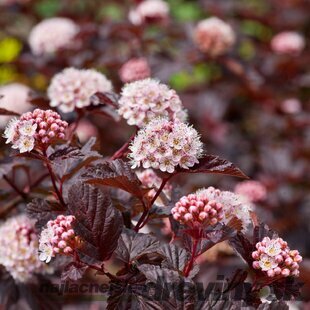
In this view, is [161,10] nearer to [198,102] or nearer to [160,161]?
[198,102]

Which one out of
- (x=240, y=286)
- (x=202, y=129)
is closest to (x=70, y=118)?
(x=240, y=286)

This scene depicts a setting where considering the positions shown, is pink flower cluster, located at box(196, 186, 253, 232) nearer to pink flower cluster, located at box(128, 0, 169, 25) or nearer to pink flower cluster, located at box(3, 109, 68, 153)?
pink flower cluster, located at box(3, 109, 68, 153)

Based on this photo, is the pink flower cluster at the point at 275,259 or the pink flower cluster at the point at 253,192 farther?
the pink flower cluster at the point at 253,192

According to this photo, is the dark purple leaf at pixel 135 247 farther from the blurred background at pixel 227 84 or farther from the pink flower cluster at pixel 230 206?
the blurred background at pixel 227 84

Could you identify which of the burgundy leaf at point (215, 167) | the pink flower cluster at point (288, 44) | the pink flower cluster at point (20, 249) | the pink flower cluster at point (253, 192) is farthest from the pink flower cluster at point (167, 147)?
the pink flower cluster at point (288, 44)

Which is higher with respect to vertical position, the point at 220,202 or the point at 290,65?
the point at 220,202

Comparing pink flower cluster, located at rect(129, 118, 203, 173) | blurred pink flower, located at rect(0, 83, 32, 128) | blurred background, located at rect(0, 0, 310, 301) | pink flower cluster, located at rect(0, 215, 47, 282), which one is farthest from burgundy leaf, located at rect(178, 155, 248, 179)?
blurred pink flower, located at rect(0, 83, 32, 128)
